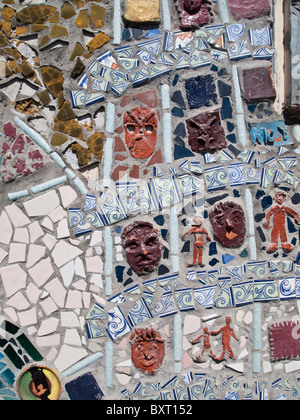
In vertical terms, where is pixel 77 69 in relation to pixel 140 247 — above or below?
above

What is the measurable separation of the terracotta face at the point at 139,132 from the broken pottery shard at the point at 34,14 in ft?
1.88

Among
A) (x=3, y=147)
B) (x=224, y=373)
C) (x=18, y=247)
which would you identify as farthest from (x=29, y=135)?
(x=224, y=373)

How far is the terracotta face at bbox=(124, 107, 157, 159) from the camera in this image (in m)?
2.37

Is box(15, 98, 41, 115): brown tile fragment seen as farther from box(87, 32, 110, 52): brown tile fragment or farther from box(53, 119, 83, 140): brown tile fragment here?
box(87, 32, 110, 52): brown tile fragment

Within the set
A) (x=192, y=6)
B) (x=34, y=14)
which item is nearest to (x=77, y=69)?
(x=34, y=14)

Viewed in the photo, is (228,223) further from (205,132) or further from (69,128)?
(69,128)

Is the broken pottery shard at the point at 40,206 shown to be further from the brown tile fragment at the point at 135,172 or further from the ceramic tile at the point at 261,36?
the ceramic tile at the point at 261,36

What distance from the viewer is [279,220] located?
8.00 feet

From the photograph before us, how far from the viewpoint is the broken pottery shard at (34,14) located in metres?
2.32

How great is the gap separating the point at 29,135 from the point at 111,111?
1.27ft

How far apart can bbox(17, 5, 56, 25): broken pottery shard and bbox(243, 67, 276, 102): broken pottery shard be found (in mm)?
953

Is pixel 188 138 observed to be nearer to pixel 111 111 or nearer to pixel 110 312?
pixel 111 111

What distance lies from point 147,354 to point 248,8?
1.68m

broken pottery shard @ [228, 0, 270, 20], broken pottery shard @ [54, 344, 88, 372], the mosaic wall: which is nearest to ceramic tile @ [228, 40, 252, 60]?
the mosaic wall
